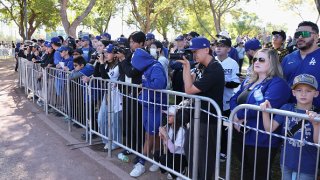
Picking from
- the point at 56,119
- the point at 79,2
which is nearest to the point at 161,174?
the point at 56,119

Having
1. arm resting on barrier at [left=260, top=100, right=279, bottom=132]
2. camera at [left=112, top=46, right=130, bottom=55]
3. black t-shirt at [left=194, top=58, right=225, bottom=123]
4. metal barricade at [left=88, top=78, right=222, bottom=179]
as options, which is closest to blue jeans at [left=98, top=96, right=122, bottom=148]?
metal barricade at [left=88, top=78, right=222, bottom=179]

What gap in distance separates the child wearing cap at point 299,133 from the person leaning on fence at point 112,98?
2903mm

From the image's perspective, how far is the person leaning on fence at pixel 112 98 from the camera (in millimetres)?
5590

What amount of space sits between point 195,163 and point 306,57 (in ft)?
5.96

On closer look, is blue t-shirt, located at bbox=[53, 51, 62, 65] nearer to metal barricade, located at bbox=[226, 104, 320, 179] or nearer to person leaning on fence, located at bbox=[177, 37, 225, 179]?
person leaning on fence, located at bbox=[177, 37, 225, 179]

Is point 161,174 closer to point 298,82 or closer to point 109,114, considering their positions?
point 109,114

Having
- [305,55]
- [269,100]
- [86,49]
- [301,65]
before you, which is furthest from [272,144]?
[86,49]

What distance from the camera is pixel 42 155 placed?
234 inches

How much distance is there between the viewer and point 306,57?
13.3 ft

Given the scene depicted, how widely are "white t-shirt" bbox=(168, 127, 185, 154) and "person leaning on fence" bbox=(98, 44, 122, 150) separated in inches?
53.0

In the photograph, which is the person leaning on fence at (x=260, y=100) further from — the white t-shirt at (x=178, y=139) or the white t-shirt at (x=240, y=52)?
the white t-shirt at (x=240, y=52)

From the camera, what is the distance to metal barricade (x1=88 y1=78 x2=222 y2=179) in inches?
154

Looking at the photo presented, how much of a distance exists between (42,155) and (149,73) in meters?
2.58

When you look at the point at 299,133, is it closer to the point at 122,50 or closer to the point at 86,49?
the point at 122,50
